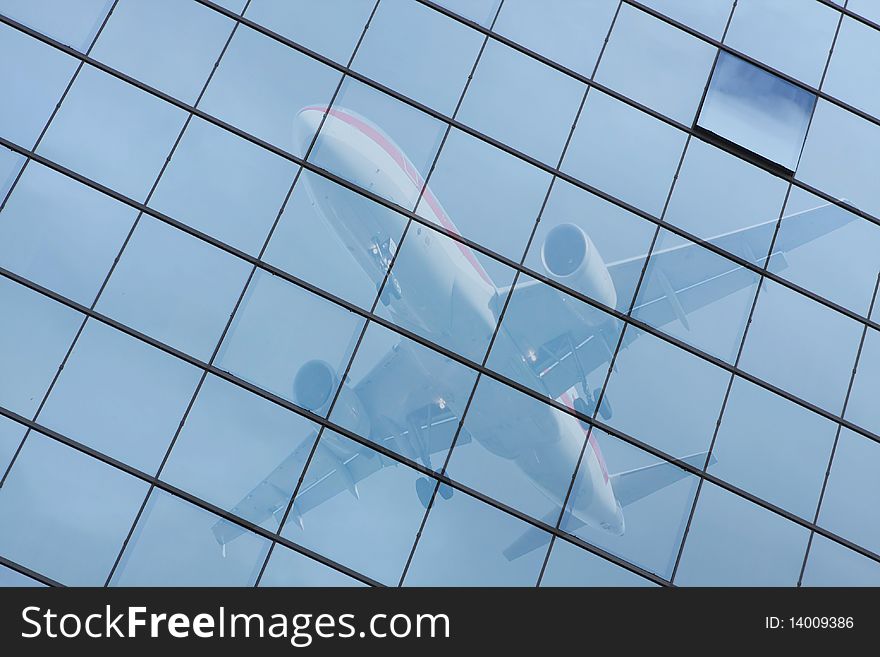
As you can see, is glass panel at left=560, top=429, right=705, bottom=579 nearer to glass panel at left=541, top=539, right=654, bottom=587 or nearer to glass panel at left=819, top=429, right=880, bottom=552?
glass panel at left=541, top=539, right=654, bottom=587

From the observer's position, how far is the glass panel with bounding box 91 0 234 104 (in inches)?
667

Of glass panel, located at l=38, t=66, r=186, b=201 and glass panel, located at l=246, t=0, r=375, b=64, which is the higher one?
glass panel, located at l=246, t=0, r=375, b=64

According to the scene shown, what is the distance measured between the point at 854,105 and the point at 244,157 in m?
12.3

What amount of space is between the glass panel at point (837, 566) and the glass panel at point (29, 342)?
13.6m

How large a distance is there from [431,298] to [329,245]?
2043mm

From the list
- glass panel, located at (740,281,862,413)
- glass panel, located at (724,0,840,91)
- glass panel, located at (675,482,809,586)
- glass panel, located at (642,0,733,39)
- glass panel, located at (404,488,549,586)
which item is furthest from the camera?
glass panel, located at (724,0,840,91)

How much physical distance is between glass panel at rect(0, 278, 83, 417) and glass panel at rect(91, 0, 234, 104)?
4462 mm

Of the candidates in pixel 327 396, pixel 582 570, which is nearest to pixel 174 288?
pixel 327 396

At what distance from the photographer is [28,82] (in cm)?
1658

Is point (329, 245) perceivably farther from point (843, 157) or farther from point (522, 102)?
point (843, 157)

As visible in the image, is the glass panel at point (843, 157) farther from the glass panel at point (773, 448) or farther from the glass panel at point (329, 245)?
the glass panel at point (329, 245)

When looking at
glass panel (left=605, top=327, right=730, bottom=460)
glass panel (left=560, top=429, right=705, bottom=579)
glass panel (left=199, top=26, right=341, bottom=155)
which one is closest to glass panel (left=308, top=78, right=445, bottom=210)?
glass panel (left=199, top=26, right=341, bottom=155)
